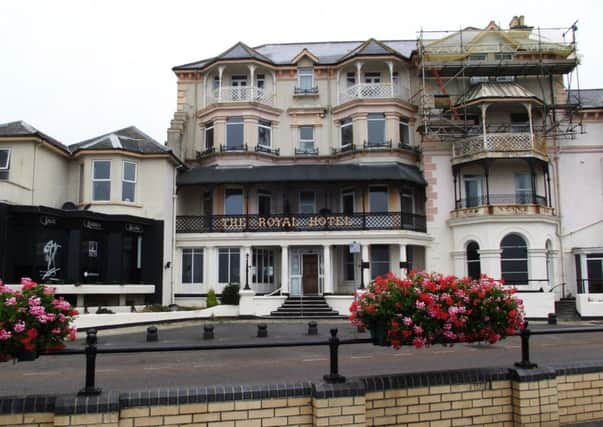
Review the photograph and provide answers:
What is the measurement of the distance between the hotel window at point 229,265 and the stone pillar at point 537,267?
48.4ft

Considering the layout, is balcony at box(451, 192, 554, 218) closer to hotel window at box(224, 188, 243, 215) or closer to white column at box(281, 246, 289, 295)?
white column at box(281, 246, 289, 295)

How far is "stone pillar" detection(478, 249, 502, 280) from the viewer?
2677cm

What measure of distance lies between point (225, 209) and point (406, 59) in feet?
43.6

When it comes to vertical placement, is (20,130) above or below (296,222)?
above

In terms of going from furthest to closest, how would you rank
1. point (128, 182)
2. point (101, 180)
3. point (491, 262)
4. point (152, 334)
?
1. point (491, 262)
2. point (128, 182)
3. point (101, 180)
4. point (152, 334)

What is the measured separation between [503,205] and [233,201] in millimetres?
14316

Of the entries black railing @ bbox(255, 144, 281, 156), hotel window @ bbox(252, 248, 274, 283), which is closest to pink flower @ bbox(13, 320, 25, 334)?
hotel window @ bbox(252, 248, 274, 283)

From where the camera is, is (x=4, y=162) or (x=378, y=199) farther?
(x=378, y=199)

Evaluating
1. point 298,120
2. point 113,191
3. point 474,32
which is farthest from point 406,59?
point 113,191

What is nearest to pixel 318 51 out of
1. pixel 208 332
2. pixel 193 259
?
pixel 193 259

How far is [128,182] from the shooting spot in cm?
2608

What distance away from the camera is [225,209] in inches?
1183

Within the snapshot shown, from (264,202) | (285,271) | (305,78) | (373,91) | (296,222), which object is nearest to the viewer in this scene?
(285,271)

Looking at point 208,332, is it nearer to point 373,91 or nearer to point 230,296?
point 230,296
